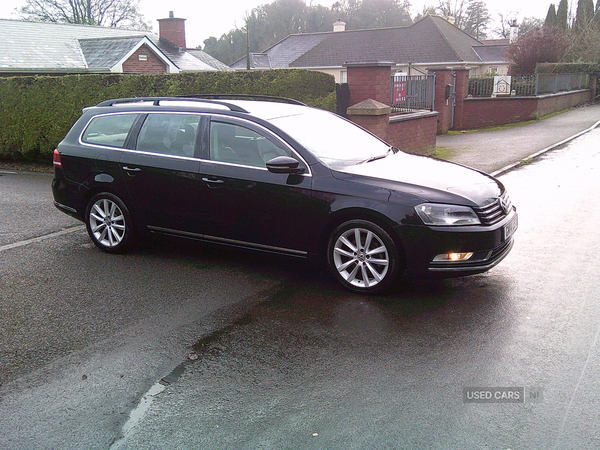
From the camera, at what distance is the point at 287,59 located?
56.5 metres

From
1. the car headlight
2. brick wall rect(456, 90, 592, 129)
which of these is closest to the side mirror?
the car headlight

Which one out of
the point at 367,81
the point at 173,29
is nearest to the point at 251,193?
the point at 367,81

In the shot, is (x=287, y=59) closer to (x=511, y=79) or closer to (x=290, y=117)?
(x=511, y=79)

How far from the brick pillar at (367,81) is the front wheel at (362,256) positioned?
7.40 m

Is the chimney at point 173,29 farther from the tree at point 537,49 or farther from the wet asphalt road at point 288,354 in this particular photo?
the wet asphalt road at point 288,354

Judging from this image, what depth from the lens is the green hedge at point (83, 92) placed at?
40.7ft

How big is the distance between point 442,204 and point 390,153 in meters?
1.61

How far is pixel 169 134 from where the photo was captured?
6625mm

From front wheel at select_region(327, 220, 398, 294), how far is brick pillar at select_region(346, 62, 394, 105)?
24.3 feet

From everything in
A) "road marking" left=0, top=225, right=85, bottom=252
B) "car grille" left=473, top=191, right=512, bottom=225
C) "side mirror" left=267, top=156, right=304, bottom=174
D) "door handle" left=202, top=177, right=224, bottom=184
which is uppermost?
"side mirror" left=267, top=156, right=304, bottom=174

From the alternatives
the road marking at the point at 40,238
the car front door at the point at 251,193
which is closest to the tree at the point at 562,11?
the road marking at the point at 40,238

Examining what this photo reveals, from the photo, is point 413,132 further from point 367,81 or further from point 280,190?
point 280,190

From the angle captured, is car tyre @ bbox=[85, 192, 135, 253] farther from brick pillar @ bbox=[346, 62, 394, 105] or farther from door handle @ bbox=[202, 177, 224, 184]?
brick pillar @ bbox=[346, 62, 394, 105]

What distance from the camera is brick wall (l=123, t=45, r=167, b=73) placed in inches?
1224
